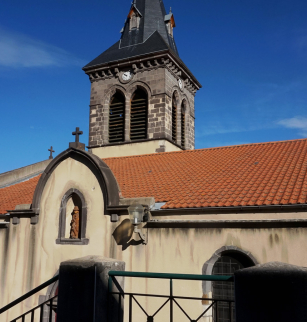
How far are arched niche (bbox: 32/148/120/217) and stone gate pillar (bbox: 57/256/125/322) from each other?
587 centimetres

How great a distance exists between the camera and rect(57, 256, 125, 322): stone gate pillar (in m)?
4.21

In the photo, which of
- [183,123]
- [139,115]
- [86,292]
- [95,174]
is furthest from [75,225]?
[183,123]

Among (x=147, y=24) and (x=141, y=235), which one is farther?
(x=147, y=24)

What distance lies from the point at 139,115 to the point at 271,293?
16.0 m

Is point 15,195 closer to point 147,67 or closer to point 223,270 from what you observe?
point 147,67

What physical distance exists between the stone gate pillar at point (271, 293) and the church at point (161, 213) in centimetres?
519

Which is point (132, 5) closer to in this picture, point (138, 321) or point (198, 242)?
point (198, 242)

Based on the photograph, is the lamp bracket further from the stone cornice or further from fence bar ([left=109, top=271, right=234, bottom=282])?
the stone cornice

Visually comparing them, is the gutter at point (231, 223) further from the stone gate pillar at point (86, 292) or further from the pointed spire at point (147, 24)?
the pointed spire at point (147, 24)

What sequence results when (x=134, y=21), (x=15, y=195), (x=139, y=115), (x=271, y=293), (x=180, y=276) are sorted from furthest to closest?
1. (x=134, y=21)
2. (x=139, y=115)
3. (x=15, y=195)
4. (x=180, y=276)
5. (x=271, y=293)

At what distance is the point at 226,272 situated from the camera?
29.4ft

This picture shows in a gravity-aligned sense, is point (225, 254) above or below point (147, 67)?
below

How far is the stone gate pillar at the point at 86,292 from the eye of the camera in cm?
421

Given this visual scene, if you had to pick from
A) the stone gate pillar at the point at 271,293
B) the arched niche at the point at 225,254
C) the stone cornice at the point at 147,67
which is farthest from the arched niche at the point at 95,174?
the stone cornice at the point at 147,67
